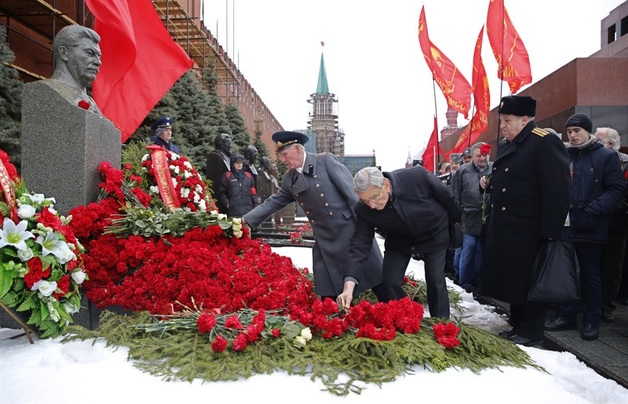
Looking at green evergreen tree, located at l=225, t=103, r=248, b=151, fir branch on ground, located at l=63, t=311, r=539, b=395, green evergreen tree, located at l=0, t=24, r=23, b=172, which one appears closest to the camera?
fir branch on ground, located at l=63, t=311, r=539, b=395

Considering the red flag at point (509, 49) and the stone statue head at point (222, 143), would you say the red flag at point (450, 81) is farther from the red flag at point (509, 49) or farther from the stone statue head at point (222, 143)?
the stone statue head at point (222, 143)

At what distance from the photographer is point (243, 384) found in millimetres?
2574

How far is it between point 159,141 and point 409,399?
17.8ft

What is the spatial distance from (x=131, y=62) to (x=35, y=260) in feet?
11.7

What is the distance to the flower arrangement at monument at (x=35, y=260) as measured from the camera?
2.90m

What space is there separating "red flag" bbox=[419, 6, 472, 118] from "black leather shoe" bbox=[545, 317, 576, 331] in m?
8.88

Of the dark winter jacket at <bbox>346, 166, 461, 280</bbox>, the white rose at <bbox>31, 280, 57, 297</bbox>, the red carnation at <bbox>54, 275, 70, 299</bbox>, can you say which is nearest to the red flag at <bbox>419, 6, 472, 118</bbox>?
the dark winter jacket at <bbox>346, 166, 461, 280</bbox>

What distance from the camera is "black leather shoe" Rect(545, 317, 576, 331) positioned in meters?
4.67

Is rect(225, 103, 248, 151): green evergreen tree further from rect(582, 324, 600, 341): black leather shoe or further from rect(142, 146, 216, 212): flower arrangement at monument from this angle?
rect(582, 324, 600, 341): black leather shoe

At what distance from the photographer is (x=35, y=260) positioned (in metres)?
2.98

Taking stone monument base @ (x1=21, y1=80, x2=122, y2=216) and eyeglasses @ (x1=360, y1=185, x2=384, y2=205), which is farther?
stone monument base @ (x1=21, y1=80, x2=122, y2=216)

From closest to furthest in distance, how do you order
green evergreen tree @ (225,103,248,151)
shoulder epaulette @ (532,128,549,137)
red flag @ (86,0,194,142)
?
shoulder epaulette @ (532,128,549,137), red flag @ (86,0,194,142), green evergreen tree @ (225,103,248,151)

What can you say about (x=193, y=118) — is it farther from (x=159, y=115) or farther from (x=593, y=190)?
(x=593, y=190)

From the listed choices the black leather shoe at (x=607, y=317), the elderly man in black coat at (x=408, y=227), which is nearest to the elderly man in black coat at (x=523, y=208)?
the elderly man in black coat at (x=408, y=227)
